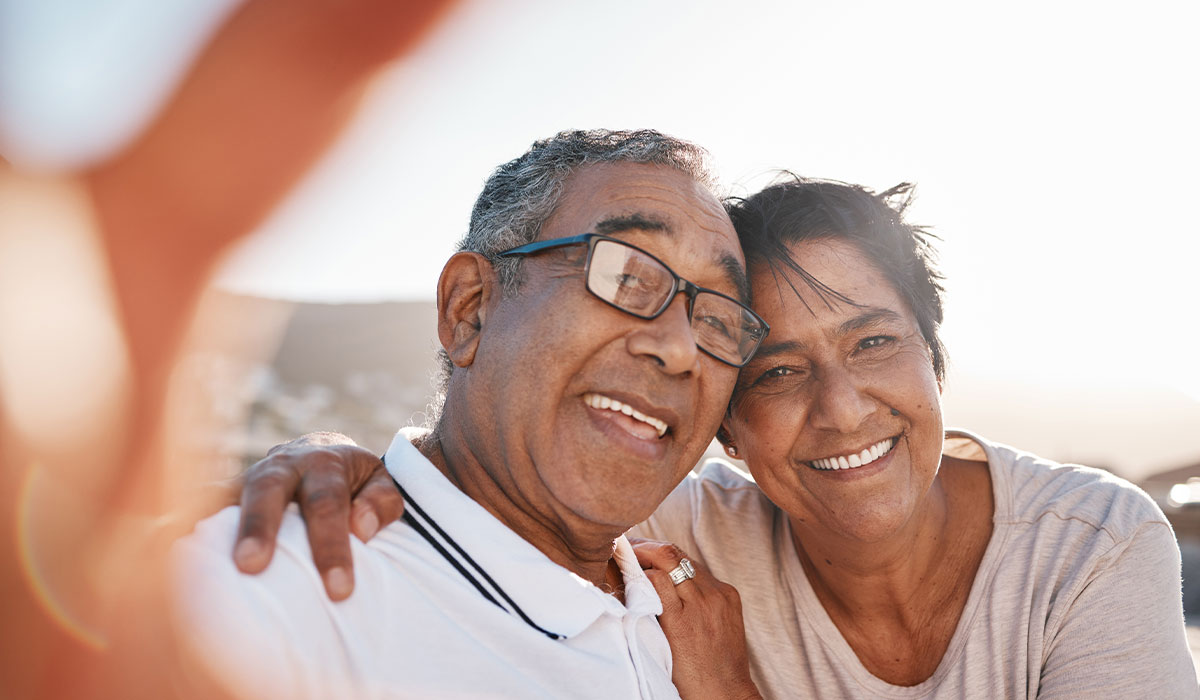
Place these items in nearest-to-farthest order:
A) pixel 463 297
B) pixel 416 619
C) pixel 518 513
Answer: pixel 416 619
pixel 518 513
pixel 463 297

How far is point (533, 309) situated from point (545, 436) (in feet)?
1.15

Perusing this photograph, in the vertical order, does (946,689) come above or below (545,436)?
below

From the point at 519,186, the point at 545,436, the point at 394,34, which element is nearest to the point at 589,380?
the point at 545,436

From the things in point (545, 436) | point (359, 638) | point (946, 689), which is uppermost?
point (545, 436)

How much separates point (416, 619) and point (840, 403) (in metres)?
1.47

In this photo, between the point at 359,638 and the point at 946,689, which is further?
the point at 946,689

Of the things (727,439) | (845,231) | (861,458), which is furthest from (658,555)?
(845,231)

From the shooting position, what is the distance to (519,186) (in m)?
2.45

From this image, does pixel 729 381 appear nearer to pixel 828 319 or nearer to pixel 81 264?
pixel 828 319

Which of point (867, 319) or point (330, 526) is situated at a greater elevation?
point (867, 319)

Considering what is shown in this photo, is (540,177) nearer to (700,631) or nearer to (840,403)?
(840,403)

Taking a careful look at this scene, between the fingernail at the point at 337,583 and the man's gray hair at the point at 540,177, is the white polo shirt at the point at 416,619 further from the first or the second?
the man's gray hair at the point at 540,177

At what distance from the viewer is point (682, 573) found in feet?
8.57

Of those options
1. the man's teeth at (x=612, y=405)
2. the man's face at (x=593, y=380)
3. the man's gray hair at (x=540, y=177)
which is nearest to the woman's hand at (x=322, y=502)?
the man's face at (x=593, y=380)
